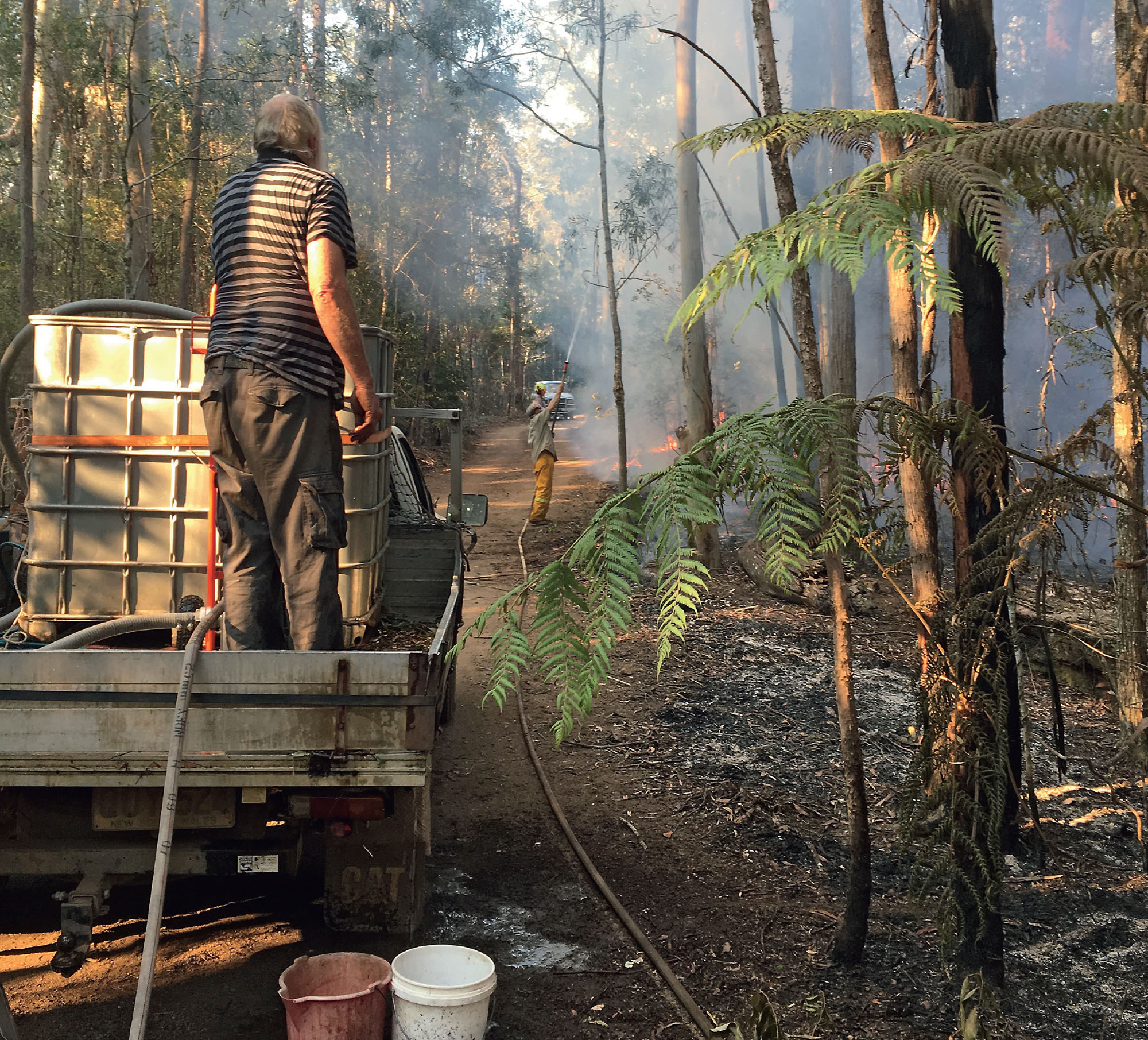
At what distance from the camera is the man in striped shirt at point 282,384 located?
352cm

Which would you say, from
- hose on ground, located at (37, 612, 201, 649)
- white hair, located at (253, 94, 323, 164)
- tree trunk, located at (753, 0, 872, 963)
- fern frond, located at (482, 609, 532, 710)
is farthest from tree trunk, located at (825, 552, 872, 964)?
white hair, located at (253, 94, 323, 164)

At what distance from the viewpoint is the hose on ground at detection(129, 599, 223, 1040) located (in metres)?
2.44

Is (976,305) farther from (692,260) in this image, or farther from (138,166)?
(138,166)

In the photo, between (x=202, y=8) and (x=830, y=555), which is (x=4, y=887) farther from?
(x=202, y=8)

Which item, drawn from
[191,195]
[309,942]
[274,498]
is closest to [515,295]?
[191,195]

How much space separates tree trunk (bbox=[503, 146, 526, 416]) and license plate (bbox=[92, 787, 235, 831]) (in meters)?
34.7

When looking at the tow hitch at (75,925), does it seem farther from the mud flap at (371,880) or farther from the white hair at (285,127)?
the white hair at (285,127)

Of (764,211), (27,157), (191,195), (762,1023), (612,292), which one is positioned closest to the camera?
(762,1023)

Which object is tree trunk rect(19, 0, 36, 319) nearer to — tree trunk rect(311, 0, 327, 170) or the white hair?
the white hair

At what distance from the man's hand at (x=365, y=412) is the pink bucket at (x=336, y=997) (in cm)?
182

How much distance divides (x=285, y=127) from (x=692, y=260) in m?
11.3

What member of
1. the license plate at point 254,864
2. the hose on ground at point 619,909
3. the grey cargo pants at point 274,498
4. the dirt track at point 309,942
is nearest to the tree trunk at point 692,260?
the hose on ground at point 619,909

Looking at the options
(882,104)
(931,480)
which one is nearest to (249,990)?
(931,480)

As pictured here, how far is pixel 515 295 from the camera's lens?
130 ft
